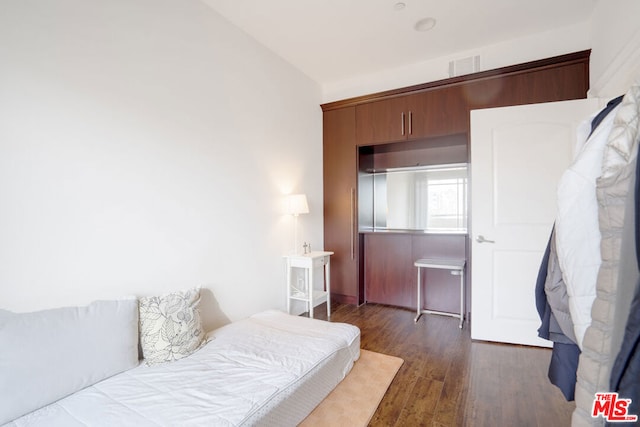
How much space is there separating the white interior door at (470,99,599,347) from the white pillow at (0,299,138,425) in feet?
9.01

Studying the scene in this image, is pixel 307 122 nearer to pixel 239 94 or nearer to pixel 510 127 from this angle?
pixel 239 94

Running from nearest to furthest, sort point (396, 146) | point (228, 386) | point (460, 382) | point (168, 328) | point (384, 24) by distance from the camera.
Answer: point (228, 386), point (168, 328), point (460, 382), point (384, 24), point (396, 146)

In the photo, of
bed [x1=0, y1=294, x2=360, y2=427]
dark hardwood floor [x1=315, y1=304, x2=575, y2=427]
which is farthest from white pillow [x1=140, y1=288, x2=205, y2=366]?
dark hardwood floor [x1=315, y1=304, x2=575, y2=427]

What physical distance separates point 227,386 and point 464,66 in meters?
3.58

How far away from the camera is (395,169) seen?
3.89 metres

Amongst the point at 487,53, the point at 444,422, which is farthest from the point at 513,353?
the point at 487,53

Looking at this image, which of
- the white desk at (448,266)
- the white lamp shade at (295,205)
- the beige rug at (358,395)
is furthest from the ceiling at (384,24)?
the beige rug at (358,395)

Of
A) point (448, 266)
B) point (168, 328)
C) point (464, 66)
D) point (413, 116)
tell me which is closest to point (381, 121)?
point (413, 116)

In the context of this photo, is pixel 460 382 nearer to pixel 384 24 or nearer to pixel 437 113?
pixel 437 113

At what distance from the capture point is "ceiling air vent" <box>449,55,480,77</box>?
10.1 ft

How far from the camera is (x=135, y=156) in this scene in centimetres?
188

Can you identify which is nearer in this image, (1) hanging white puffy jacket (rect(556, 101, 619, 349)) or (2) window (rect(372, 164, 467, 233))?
(1) hanging white puffy jacket (rect(556, 101, 619, 349))

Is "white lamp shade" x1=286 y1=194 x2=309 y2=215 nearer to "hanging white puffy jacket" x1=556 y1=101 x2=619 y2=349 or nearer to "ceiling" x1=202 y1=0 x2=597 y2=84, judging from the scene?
"ceiling" x1=202 y1=0 x2=597 y2=84

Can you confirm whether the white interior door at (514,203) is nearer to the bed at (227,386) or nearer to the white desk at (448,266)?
the white desk at (448,266)
